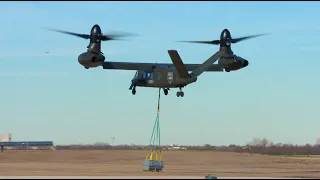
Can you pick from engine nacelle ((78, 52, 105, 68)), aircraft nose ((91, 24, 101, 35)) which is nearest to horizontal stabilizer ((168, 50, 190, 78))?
engine nacelle ((78, 52, 105, 68))

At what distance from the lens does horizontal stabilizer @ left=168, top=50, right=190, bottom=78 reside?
55031 mm

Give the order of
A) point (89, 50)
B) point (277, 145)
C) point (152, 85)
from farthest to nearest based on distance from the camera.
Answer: point (277, 145) → point (152, 85) → point (89, 50)

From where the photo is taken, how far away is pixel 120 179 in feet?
153

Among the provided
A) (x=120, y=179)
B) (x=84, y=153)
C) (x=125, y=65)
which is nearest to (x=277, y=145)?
(x=84, y=153)

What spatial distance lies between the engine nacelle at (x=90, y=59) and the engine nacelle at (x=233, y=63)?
11.7 meters

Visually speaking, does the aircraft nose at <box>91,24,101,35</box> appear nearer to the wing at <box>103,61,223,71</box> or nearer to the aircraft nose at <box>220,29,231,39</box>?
the wing at <box>103,61,223,71</box>

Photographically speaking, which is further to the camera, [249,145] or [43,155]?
[249,145]

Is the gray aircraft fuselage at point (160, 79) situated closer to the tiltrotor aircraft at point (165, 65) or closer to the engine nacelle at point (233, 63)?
the tiltrotor aircraft at point (165, 65)

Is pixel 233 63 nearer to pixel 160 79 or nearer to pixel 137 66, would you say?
pixel 160 79

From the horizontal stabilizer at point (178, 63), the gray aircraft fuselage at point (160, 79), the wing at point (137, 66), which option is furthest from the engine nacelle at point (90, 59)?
the horizontal stabilizer at point (178, 63)

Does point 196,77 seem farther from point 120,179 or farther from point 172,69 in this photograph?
point 120,179

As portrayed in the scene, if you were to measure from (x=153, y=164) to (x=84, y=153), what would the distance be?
189 ft

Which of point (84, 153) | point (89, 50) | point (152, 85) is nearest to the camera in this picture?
point (89, 50)

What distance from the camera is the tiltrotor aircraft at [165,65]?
189 feet
